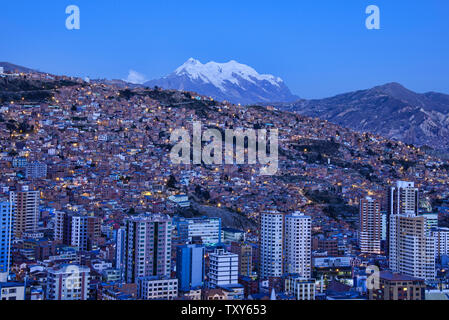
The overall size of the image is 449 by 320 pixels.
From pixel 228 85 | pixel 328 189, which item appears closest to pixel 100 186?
pixel 328 189

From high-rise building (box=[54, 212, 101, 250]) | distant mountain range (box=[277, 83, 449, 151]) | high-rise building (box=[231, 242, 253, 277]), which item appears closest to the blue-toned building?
high-rise building (box=[54, 212, 101, 250])

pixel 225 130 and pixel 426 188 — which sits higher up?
pixel 225 130

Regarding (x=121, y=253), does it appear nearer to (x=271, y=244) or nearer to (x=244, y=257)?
(x=244, y=257)

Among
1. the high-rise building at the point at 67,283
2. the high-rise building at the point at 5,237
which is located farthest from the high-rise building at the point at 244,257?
the high-rise building at the point at 5,237

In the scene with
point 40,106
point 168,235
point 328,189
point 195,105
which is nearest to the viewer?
point 168,235

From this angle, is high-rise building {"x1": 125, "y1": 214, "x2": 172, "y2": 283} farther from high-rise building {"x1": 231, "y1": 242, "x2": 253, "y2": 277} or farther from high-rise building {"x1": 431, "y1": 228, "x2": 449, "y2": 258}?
high-rise building {"x1": 431, "y1": 228, "x2": 449, "y2": 258}
